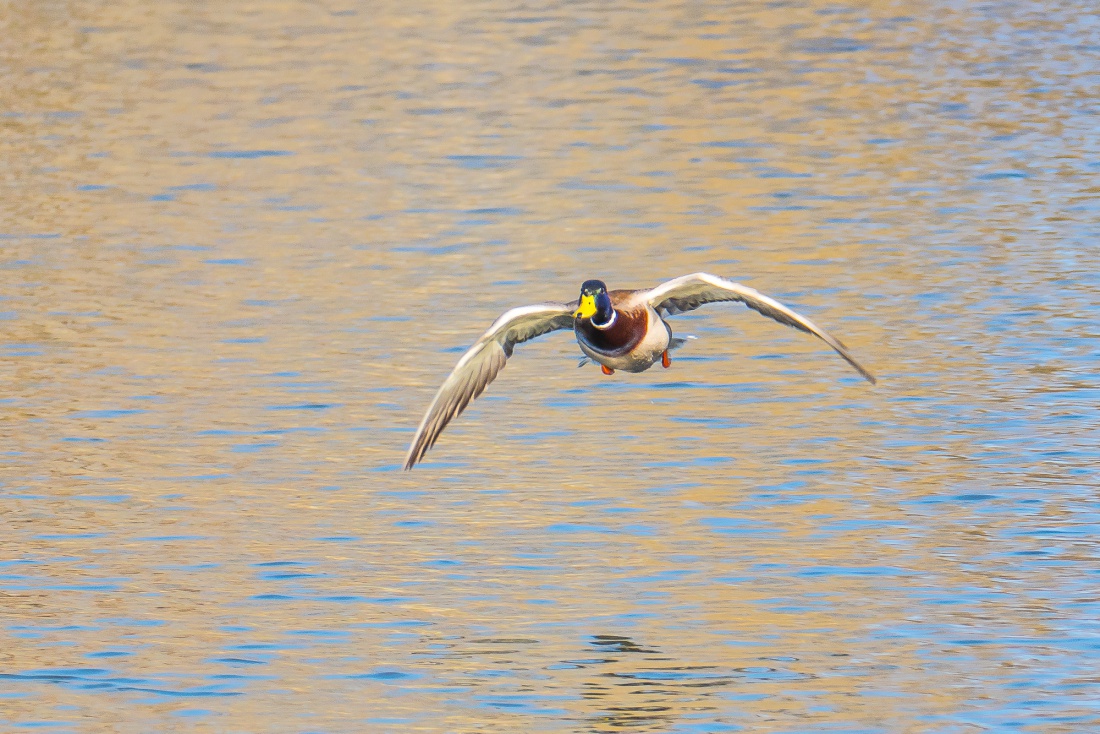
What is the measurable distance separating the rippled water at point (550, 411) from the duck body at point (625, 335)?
3.46 feet

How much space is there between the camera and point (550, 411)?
15.0 meters

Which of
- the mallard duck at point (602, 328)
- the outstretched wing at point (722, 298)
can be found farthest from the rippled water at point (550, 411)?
the outstretched wing at point (722, 298)

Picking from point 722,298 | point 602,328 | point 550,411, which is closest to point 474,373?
point 602,328

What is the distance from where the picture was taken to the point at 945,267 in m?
18.9

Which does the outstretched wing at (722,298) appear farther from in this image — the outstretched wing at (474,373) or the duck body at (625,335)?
the outstretched wing at (474,373)

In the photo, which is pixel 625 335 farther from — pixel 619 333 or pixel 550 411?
pixel 550 411

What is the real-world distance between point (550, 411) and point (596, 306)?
3.40 m

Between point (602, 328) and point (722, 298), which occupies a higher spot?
point (722, 298)

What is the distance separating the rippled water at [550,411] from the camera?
1040cm

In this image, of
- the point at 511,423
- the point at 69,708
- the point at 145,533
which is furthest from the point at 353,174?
the point at 69,708

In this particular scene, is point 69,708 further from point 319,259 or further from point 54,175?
point 54,175

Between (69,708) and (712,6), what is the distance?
28156 millimetres

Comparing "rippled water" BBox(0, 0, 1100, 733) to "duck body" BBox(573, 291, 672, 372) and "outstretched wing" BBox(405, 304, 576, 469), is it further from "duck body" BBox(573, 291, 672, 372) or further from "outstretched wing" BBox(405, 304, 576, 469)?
"duck body" BBox(573, 291, 672, 372)

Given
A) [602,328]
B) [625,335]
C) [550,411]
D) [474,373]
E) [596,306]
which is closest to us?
[596,306]
